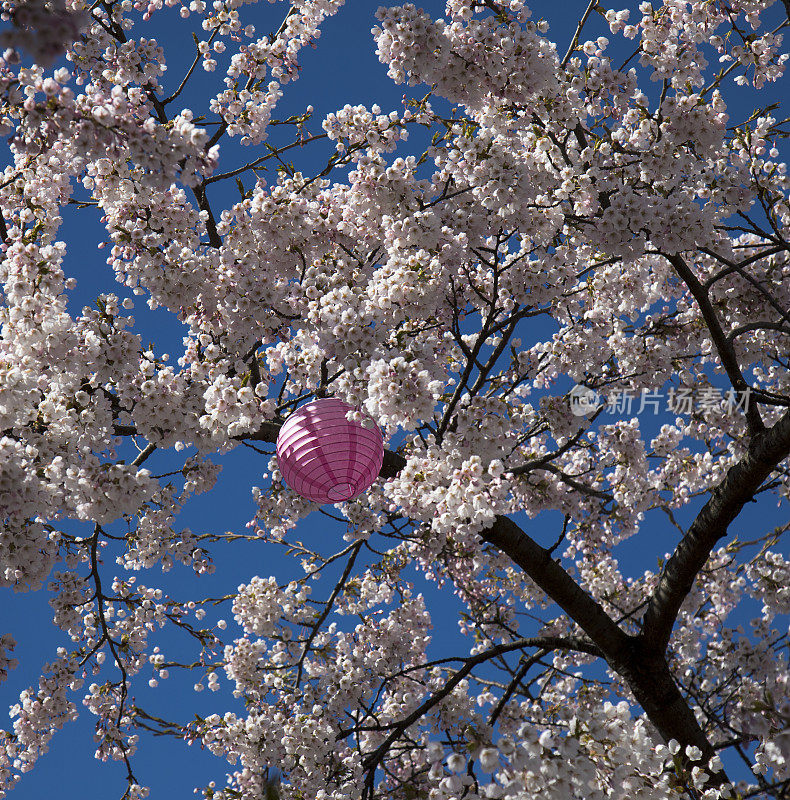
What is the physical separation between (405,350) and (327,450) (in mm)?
715

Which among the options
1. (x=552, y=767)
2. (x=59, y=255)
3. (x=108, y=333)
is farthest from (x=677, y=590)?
(x=59, y=255)

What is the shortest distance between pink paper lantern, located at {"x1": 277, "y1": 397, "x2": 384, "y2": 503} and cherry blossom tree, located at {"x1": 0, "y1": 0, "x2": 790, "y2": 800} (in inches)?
6.8

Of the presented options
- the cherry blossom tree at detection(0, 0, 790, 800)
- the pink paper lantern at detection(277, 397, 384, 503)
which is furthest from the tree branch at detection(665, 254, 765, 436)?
the pink paper lantern at detection(277, 397, 384, 503)

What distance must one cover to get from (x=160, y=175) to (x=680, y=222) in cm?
315

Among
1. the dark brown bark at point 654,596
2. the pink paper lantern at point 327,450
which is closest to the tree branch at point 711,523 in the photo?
the dark brown bark at point 654,596

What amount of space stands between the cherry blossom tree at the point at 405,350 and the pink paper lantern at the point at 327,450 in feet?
0.57

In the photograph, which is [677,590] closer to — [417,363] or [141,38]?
[417,363]

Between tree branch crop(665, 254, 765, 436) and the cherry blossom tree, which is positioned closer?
the cherry blossom tree

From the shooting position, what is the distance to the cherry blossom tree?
400 cm

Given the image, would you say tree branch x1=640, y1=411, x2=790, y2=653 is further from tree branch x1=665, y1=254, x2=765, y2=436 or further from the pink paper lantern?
the pink paper lantern

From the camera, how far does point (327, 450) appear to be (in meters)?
4.27

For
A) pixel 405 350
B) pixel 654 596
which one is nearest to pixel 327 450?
pixel 405 350

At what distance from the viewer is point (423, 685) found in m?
7.82

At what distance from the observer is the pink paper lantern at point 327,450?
4.27m
